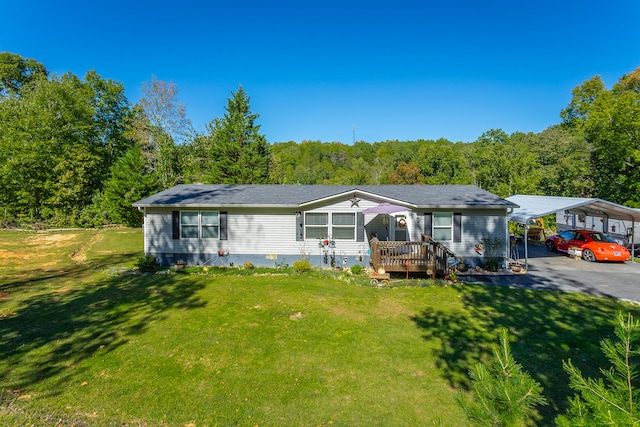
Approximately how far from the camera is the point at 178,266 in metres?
14.2

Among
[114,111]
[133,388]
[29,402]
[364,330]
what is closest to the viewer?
[29,402]

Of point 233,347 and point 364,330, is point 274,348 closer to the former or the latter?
point 233,347

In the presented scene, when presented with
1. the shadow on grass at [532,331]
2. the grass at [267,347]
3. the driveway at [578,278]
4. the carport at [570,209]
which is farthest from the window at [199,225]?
the carport at [570,209]

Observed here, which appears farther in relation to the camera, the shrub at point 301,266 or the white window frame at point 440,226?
the white window frame at point 440,226

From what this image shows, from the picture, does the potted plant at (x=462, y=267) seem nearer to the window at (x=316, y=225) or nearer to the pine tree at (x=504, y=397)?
the window at (x=316, y=225)

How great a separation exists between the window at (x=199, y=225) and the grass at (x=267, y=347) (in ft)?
10.5

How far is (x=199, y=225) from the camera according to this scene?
48.5ft

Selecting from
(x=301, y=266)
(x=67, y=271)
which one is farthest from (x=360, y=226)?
(x=67, y=271)

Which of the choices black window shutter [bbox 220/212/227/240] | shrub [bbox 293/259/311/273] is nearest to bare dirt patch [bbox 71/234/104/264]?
black window shutter [bbox 220/212/227/240]

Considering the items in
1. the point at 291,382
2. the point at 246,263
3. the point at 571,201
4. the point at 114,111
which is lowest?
the point at 291,382

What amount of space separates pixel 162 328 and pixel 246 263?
627cm

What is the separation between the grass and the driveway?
1.09 metres

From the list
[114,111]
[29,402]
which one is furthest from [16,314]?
[114,111]

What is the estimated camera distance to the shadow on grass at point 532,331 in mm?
6082
